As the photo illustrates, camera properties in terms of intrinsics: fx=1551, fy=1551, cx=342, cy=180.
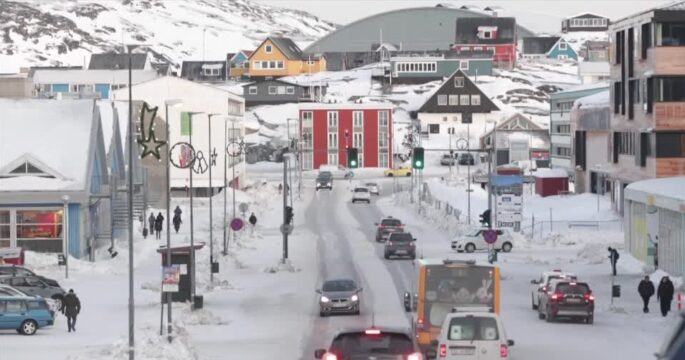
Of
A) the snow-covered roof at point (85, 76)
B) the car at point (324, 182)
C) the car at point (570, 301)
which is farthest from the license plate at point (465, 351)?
the snow-covered roof at point (85, 76)

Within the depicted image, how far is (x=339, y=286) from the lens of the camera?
47.6 meters

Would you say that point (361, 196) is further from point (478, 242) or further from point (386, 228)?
point (478, 242)

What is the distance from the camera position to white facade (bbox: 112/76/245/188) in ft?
378

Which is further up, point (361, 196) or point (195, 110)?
point (195, 110)

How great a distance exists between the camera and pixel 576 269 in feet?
204

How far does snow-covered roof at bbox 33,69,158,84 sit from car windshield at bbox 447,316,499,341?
14329 centimetres

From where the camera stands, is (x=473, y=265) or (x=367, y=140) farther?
(x=367, y=140)

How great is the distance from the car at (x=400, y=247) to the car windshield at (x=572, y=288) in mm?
25096

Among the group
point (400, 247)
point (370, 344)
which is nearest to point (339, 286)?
point (400, 247)

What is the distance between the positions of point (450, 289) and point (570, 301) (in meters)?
9.07

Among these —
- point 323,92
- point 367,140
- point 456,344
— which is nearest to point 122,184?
point 456,344

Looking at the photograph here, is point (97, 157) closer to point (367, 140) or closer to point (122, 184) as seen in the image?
point (122, 184)

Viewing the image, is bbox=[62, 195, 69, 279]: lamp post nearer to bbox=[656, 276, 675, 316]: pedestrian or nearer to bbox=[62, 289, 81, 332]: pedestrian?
bbox=[62, 289, 81, 332]: pedestrian

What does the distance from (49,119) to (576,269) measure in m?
25.9
